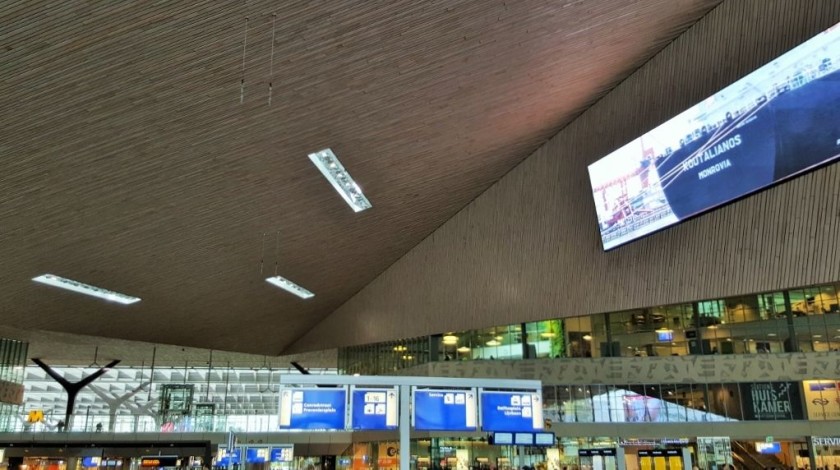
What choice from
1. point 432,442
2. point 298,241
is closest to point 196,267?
point 298,241

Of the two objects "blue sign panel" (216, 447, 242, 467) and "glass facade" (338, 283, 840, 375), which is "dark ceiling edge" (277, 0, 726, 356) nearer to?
"glass facade" (338, 283, 840, 375)

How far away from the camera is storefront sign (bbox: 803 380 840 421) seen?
74.6 ft

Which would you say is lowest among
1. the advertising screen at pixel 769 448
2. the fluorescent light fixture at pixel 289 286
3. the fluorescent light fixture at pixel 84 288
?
the advertising screen at pixel 769 448

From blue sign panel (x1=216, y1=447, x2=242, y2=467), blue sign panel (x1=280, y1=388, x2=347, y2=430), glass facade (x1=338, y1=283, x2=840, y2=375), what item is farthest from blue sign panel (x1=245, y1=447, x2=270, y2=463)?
blue sign panel (x1=280, y1=388, x2=347, y2=430)

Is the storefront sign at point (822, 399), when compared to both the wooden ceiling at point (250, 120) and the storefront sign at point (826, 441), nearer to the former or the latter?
the storefront sign at point (826, 441)

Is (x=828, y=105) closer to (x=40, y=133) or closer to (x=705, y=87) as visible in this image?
(x=705, y=87)

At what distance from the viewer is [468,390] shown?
41.4 feet

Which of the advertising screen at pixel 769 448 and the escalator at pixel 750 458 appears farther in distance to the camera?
the escalator at pixel 750 458

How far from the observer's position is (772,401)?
22922 mm

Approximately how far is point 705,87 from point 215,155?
35.5ft

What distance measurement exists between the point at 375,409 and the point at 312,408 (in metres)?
1.20

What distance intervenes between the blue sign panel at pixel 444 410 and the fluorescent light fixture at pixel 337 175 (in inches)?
199

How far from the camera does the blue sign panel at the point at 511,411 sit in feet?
41.4

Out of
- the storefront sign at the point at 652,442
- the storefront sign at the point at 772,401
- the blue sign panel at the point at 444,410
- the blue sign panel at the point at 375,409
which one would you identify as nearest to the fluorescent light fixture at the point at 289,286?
the blue sign panel at the point at 375,409
